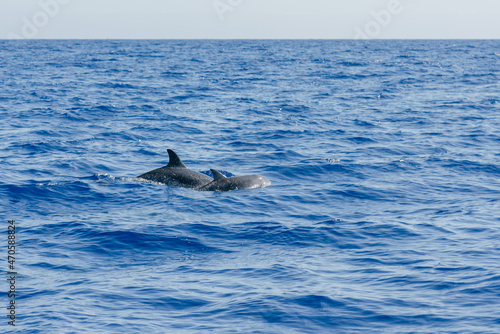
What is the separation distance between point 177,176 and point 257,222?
4.67 metres

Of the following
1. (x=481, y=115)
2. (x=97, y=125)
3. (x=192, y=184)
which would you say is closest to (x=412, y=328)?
(x=192, y=184)


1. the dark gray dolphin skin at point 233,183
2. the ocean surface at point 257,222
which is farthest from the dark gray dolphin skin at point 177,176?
the ocean surface at point 257,222

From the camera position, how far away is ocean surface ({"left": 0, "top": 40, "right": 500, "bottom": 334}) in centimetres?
1069

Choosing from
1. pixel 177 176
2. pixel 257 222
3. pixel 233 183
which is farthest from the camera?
pixel 177 176

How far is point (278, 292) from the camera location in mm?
11453

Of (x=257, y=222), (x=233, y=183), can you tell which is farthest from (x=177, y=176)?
(x=257, y=222)

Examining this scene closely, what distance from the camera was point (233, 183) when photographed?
19812 millimetres

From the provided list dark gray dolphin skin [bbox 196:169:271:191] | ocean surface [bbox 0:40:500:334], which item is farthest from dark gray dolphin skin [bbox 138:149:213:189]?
ocean surface [bbox 0:40:500:334]

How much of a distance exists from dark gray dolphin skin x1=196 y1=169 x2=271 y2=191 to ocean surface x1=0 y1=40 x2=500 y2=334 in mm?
369

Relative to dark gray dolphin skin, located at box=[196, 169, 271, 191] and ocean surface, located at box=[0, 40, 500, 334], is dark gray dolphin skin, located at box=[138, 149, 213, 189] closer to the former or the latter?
dark gray dolphin skin, located at box=[196, 169, 271, 191]

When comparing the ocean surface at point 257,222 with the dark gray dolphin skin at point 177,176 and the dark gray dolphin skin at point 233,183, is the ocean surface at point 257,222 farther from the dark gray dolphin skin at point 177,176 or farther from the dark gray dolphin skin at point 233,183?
the dark gray dolphin skin at point 177,176

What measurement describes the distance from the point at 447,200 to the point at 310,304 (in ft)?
29.4

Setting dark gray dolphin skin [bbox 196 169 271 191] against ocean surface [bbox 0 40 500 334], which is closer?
ocean surface [bbox 0 40 500 334]

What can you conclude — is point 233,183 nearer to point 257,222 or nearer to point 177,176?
point 177,176
